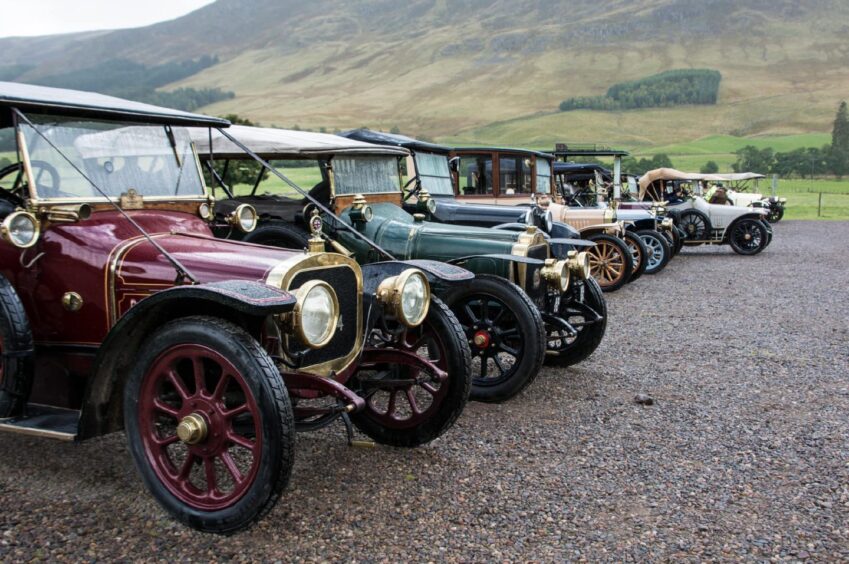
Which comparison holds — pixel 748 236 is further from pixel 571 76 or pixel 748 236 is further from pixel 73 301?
pixel 571 76

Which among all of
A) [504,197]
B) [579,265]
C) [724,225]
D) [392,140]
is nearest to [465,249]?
[579,265]

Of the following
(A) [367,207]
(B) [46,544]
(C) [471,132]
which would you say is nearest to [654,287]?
(A) [367,207]

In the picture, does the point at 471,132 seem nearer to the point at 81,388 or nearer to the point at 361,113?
the point at 361,113

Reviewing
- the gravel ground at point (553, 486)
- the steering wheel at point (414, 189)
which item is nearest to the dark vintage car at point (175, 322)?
the gravel ground at point (553, 486)

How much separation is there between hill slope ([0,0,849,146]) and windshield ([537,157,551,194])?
66536 millimetres

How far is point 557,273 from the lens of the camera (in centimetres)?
577

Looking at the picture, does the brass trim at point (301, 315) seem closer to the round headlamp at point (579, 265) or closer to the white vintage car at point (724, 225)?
the round headlamp at point (579, 265)

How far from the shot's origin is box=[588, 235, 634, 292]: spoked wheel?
34.1 feet

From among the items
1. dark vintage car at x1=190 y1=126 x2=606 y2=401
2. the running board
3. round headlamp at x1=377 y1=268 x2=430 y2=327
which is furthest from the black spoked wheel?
the running board

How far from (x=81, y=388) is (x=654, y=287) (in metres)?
9.09

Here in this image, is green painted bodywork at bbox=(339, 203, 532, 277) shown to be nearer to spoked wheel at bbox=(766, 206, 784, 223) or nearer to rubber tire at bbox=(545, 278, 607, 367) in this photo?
rubber tire at bbox=(545, 278, 607, 367)

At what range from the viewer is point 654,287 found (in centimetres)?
1120

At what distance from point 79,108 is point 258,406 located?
211cm

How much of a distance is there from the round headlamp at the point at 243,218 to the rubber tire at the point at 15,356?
4.97 feet
